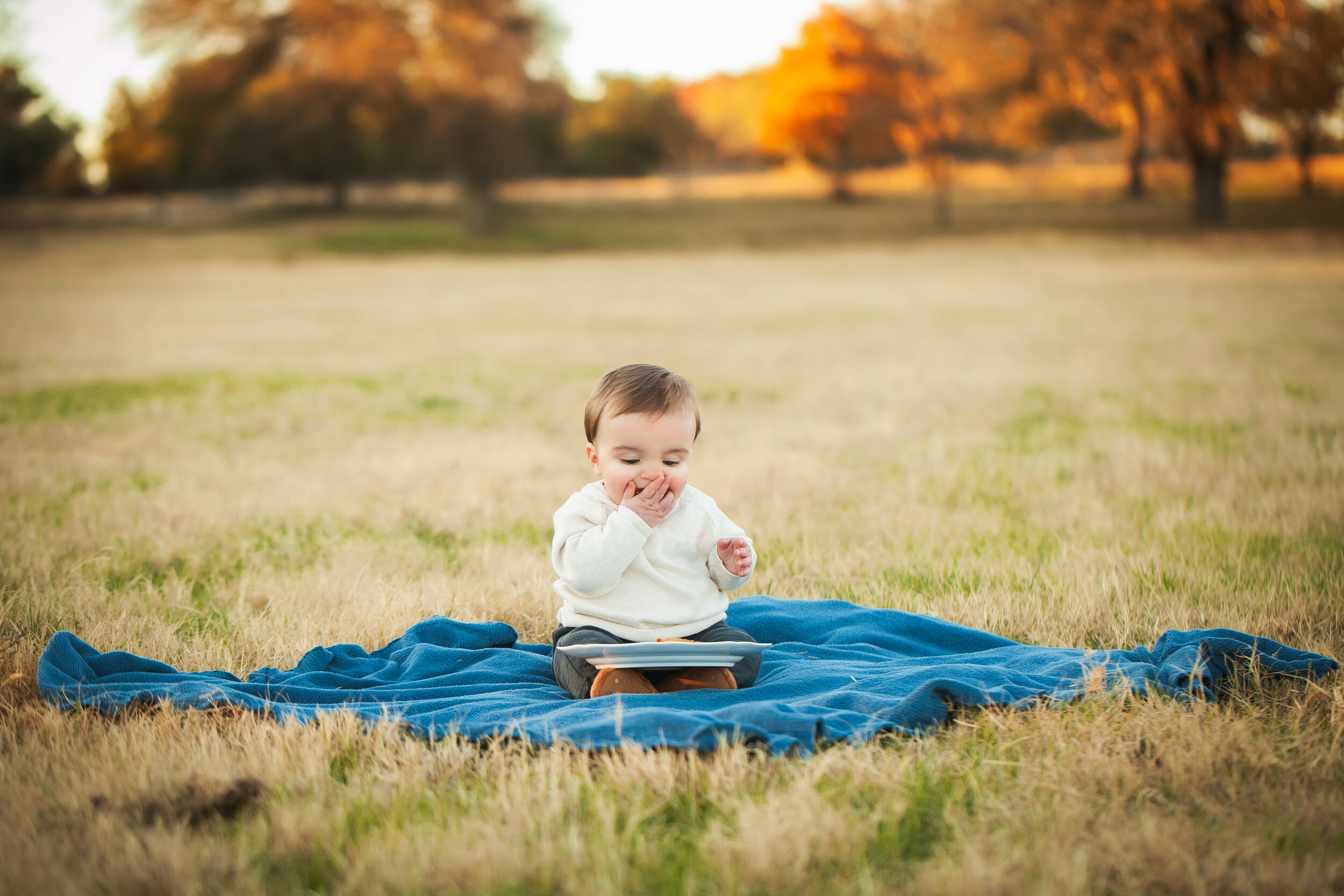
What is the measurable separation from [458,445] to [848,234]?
31.0m

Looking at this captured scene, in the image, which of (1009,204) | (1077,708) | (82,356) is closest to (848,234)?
(1009,204)

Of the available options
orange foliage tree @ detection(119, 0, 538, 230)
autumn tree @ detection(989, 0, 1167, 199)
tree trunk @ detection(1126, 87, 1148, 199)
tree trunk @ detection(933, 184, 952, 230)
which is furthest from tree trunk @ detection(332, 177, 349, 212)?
tree trunk @ detection(1126, 87, 1148, 199)

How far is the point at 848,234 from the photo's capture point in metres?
35.8

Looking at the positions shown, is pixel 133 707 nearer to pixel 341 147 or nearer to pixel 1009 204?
pixel 1009 204

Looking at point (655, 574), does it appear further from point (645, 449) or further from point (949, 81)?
point (949, 81)

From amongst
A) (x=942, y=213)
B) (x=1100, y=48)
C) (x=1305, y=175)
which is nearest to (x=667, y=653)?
(x=1100, y=48)

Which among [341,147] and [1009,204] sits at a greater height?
[341,147]

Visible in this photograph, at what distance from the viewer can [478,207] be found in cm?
3694

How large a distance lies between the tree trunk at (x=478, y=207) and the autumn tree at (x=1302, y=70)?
2612 cm

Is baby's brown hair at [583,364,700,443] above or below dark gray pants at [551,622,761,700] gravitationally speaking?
above

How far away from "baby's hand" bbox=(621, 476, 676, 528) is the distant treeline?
2973 centimetres

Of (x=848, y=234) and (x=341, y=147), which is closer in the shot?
(x=848, y=234)

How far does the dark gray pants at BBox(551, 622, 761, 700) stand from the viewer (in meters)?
3.00

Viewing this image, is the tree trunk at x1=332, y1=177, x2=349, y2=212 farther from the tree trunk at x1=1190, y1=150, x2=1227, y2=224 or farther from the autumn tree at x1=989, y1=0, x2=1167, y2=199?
the tree trunk at x1=1190, y1=150, x2=1227, y2=224
